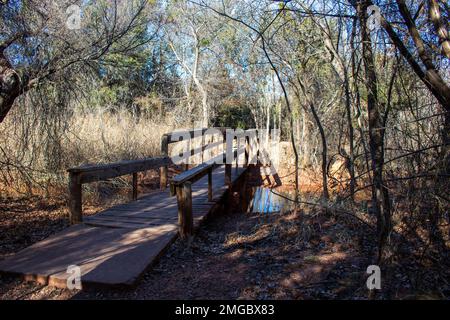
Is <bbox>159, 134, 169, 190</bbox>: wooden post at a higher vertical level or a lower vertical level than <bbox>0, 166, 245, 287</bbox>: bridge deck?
higher

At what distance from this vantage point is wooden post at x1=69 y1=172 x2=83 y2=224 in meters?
4.11

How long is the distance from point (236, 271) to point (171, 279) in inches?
22.1

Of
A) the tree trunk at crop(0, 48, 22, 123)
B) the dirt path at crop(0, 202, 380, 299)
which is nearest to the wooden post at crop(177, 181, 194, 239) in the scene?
the dirt path at crop(0, 202, 380, 299)

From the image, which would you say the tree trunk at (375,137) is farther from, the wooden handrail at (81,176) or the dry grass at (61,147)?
the dry grass at (61,147)

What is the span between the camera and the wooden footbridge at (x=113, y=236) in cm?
290

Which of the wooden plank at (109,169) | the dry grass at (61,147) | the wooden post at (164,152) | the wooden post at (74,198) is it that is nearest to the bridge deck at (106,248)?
the wooden post at (74,198)

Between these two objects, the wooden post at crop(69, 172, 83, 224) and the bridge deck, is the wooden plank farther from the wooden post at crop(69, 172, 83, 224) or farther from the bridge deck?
the bridge deck

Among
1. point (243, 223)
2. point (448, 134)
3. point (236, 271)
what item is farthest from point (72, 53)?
point (448, 134)

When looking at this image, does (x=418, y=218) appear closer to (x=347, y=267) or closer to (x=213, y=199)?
(x=347, y=267)

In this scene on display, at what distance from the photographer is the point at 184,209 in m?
3.92

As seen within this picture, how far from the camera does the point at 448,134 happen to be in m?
2.48

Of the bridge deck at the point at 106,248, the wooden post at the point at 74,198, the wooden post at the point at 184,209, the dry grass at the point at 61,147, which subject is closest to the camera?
the bridge deck at the point at 106,248

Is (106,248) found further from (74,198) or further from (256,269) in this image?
(256,269)

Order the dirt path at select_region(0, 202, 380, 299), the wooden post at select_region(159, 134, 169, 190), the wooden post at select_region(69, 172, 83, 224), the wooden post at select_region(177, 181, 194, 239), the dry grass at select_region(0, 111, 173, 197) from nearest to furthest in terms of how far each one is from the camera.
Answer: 1. the dirt path at select_region(0, 202, 380, 299)
2. the wooden post at select_region(177, 181, 194, 239)
3. the wooden post at select_region(69, 172, 83, 224)
4. the dry grass at select_region(0, 111, 173, 197)
5. the wooden post at select_region(159, 134, 169, 190)
